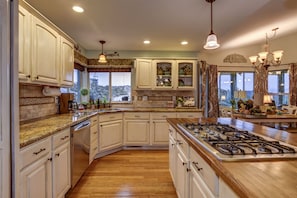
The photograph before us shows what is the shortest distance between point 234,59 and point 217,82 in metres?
0.90

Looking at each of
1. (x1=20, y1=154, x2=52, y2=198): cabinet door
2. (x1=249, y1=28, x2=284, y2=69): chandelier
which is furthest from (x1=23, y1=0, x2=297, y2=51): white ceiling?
(x1=20, y1=154, x2=52, y2=198): cabinet door

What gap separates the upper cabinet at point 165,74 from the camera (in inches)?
190

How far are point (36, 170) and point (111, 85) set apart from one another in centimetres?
370

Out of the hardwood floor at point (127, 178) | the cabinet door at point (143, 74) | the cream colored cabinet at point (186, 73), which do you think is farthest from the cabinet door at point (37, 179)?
the cream colored cabinet at point (186, 73)

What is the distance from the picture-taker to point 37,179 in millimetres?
1648

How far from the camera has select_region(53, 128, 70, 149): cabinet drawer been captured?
197 centimetres

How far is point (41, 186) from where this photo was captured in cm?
171

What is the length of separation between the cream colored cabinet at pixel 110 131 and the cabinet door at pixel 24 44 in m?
1.93

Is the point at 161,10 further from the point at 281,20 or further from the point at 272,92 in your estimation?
the point at 272,92

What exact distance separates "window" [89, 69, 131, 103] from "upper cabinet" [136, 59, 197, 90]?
0.53m

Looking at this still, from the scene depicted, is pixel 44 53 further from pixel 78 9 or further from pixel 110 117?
pixel 110 117

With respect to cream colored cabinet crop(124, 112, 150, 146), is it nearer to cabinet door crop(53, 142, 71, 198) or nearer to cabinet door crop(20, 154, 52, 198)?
cabinet door crop(53, 142, 71, 198)

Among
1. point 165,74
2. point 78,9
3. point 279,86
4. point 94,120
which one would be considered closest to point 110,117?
point 94,120

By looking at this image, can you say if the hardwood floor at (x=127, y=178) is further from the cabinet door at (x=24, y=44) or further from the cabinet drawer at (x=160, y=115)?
the cabinet door at (x=24, y=44)
